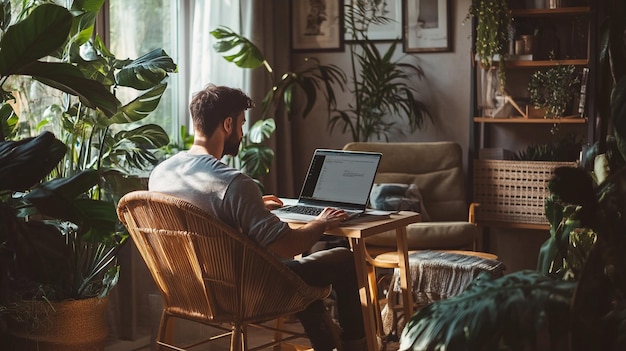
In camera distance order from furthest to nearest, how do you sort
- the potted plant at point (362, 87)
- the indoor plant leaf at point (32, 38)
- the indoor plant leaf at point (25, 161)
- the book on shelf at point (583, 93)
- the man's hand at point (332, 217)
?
1. the potted plant at point (362, 87)
2. the book on shelf at point (583, 93)
3. the man's hand at point (332, 217)
4. the indoor plant leaf at point (32, 38)
5. the indoor plant leaf at point (25, 161)

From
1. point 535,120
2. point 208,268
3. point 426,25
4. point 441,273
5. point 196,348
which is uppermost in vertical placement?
point 426,25

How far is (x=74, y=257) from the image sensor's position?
355 centimetres

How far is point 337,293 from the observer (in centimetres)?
359

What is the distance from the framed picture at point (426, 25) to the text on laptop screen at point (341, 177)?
1991 mm

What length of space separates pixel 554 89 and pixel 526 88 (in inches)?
16.1

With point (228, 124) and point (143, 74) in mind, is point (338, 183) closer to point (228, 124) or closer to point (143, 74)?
point (228, 124)

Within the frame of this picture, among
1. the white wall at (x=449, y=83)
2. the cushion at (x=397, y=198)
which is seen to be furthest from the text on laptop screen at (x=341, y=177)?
the white wall at (x=449, y=83)

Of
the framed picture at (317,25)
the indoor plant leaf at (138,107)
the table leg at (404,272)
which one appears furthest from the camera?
the framed picture at (317,25)

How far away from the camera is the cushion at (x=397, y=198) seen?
16.0 ft

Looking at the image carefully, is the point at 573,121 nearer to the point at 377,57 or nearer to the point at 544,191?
the point at 544,191

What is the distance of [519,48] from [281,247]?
2.55m

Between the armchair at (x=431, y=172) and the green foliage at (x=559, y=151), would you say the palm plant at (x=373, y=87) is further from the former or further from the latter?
the green foliage at (x=559, y=151)

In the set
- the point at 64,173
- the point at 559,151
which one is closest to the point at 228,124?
the point at 64,173

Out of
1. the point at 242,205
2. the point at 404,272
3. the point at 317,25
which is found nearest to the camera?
the point at 242,205
